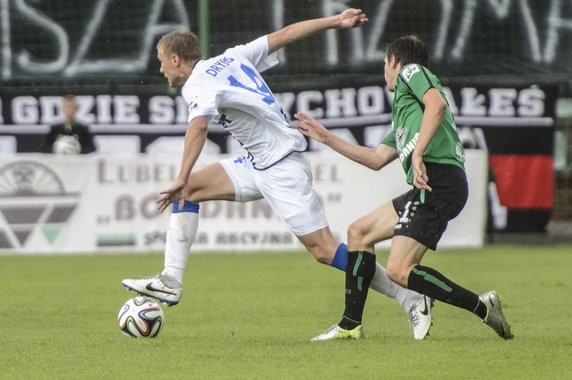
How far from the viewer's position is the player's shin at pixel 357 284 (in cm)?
774

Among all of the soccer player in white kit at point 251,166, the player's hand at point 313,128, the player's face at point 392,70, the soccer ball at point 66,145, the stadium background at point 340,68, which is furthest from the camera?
the stadium background at point 340,68

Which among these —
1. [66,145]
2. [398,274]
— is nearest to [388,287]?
[398,274]

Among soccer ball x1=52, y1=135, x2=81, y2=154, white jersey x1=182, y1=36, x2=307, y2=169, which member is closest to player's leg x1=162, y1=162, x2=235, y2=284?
white jersey x1=182, y1=36, x2=307, y2=169

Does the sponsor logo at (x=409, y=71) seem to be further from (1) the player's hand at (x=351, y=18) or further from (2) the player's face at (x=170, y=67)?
(2) the player's face at (x=170, y=67)

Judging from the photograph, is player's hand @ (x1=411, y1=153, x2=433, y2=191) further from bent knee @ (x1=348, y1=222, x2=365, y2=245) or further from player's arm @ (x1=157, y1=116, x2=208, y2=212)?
player's arm @ (x1=157, y1=116, x2=208, y2=212)

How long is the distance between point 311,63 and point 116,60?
2.65m

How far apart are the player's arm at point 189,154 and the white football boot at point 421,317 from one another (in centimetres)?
158

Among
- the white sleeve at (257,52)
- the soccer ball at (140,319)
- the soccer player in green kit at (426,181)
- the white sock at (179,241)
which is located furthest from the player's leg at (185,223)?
the soccer player in green kit at (426,181)

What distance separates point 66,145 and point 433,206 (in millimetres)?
9420

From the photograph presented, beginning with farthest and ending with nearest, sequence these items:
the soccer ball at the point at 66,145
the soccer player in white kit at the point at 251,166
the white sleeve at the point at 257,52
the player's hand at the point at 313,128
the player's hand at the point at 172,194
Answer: the soccer ball at the point at 66,145, the white sleeve at the point at 257,52, the soccer player in white kit at the point at 251,166, the player's hand at the point at 313,128, the player's hand at the point at 172,194

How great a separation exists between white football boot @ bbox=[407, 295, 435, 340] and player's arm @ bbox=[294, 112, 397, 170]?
875mm

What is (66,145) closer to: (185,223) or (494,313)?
(185,223)

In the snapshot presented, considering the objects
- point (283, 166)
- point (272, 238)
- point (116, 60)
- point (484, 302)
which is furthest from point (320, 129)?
point (116, 60)

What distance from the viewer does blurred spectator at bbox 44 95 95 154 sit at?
16.0 metres
